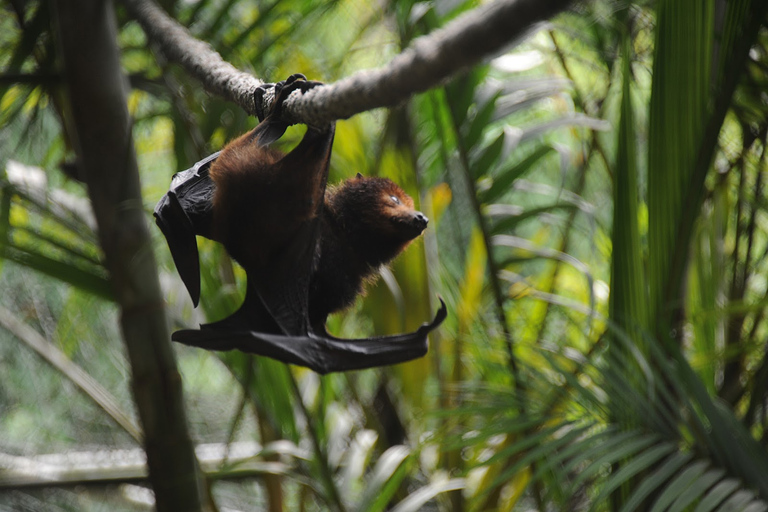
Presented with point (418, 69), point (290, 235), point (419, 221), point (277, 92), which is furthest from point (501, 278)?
A: point (418, 69)

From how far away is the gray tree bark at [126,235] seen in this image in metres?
1.03

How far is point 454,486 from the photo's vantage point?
119 centimetres

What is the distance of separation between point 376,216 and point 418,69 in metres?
0.51

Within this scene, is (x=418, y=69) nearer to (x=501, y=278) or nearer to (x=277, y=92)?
(x=277, y=92)

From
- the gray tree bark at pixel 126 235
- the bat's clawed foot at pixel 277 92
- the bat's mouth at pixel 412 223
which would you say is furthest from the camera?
the gray tree bark at pixel 126 235

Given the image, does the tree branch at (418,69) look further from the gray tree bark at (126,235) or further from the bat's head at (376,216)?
the gray tree bark at (126,235)

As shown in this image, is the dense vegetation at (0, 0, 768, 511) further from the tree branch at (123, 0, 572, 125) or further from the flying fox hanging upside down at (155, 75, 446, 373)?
the tree branch at (123, 0, 572, 125)

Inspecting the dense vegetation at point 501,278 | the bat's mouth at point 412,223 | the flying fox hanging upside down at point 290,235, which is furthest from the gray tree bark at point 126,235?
the bat's mouth at point 412,223

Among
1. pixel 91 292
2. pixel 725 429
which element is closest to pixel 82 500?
pixel 91 292

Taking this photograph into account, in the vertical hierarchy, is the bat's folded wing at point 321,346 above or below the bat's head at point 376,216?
below

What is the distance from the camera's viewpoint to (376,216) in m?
0.83

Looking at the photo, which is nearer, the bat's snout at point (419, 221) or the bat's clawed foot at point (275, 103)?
the bat's clawed foot at point (275, 103)

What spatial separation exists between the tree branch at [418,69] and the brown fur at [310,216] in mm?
81

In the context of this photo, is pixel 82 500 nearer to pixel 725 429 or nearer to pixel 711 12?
pixel 725 429
